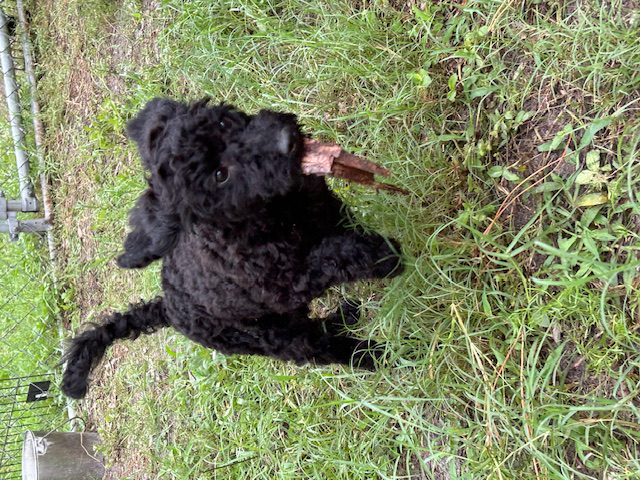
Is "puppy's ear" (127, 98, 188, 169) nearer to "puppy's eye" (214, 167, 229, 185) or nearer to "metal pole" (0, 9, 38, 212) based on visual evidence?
"puppy's eye" (214, 167, 229, 185)

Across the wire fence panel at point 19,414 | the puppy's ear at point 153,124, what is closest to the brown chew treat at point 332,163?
the puppy's ear at point 153,124

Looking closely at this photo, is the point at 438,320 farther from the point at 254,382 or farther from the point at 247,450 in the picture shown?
the point at 247,450

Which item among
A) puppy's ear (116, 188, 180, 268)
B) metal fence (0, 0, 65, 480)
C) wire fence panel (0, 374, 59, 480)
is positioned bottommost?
wire fence panel (0, 374, 59, 480)

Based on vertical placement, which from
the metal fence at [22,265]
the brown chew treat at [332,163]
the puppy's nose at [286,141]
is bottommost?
the metal fence at [22,265]

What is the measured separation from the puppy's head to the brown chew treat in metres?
0.05

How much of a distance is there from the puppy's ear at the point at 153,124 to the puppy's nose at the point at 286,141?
52 cm

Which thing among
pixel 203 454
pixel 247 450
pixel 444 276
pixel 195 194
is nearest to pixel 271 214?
pixel 195 194

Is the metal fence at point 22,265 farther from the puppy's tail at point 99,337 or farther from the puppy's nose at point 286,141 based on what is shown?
the puppy's nose at point 286,141

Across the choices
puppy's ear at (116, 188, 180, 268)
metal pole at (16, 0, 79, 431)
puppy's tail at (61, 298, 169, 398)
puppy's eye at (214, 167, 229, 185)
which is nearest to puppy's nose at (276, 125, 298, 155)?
puppy's eye at (214, 167, 229, 185)

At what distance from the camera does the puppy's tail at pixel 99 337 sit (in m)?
2.74

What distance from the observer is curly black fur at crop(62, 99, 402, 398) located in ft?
6.72

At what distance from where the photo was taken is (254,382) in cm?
346

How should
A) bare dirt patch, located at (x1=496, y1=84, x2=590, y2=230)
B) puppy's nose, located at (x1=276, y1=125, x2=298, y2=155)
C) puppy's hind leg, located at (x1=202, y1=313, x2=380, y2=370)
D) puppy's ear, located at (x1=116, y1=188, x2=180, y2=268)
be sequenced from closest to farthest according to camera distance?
puppy's nose, located at (x1=276, y1=125, x2=298, y2=155) → bare dirt patch, located at (x1=496, y1=84, x2=590, y2=230) → puppy's ear, located at (x1=116, y1=188, x2=180, y2=268) → puppy's hind leg, located at (x1=202, y1=313, x2=380, y2=370)

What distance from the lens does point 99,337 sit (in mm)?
2852
